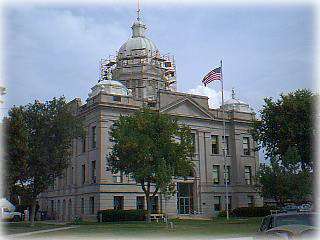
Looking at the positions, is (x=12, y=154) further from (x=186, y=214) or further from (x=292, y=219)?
(x=186, y=214)

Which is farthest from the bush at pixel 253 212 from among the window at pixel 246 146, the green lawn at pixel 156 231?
the green lawn at pixel 156 231

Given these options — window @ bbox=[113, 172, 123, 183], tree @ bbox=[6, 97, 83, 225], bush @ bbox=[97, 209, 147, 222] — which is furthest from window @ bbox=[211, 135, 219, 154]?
tree @ bbox=[6, 97, 83, 225]

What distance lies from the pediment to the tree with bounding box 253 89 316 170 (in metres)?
10.3

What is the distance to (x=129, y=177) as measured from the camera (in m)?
50.4

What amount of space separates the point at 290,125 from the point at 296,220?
33058 millimetres

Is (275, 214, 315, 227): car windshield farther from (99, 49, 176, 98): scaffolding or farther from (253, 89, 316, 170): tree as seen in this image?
(99, 49, 176, 98): scaffolding

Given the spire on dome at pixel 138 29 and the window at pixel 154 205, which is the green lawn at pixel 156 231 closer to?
the window at pixel 154 205

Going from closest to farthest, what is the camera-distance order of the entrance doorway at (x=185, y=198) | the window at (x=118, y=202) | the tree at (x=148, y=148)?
the tree at (x=148, y=148) → the window at (x=118, y=202) → the entrance doorway at (x=185, y=198)

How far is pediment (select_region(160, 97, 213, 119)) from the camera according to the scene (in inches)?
2183

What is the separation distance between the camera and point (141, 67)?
6347 cm

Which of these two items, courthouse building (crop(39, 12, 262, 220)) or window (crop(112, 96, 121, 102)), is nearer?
courthouse building (crop(39, 12, 262, 220))

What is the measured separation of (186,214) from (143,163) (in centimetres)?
1737

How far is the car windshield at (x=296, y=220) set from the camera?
14242mm

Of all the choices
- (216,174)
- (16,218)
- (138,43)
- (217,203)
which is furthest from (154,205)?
(138,43)
